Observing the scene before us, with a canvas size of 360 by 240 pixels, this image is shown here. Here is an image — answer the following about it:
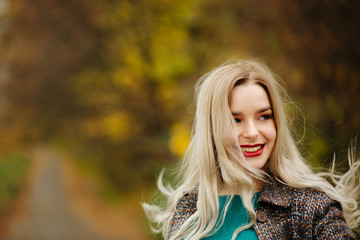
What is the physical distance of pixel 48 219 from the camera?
9.92 m

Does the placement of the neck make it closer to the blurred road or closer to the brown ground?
the brown ground

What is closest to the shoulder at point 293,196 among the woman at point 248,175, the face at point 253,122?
the woman at point 248,175

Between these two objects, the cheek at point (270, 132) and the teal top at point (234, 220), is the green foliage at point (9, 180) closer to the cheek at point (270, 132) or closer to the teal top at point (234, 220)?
the teal top at point (234, 220)

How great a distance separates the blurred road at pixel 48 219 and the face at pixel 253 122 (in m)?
6.62

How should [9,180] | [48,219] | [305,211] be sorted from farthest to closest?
[9,180]
[48,219]
[305,211]

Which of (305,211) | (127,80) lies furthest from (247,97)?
(127,80)

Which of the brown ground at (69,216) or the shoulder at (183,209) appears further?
the brown ground at (69,216)

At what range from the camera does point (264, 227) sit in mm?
2156

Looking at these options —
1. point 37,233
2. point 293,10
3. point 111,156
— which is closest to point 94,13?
point 111,156

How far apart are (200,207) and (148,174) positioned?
8370mm

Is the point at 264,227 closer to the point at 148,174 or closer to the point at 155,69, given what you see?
the point at 148,174

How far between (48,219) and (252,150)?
857 cm

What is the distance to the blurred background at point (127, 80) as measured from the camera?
19.7 feet

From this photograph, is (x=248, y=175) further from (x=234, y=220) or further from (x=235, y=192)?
(x=234, y=220)
